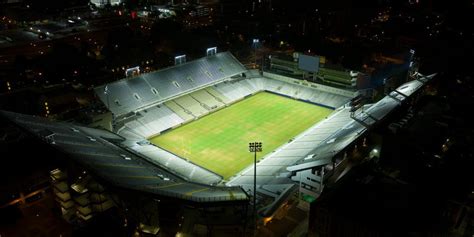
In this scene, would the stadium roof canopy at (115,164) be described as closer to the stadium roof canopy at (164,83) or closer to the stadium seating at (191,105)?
the stadium roof canopy at (164,83)

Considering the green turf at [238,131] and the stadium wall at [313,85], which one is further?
the stadium wall at [313,85]

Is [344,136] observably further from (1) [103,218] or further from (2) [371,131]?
(1) [103,218]

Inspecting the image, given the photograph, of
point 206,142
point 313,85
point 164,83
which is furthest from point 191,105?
point 313,85

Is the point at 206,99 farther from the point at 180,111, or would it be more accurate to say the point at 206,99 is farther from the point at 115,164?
the point at 115,164

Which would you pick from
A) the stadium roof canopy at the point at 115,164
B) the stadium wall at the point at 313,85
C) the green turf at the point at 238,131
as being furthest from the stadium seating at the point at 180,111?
the stadium wall at the point at 313,85

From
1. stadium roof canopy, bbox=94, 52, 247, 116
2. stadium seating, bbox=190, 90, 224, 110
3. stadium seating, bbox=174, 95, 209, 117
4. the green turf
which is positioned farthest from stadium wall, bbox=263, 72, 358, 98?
stadium seating, bbox=174, 95, 209, 117

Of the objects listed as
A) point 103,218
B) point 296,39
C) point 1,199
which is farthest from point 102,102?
point 296,39
